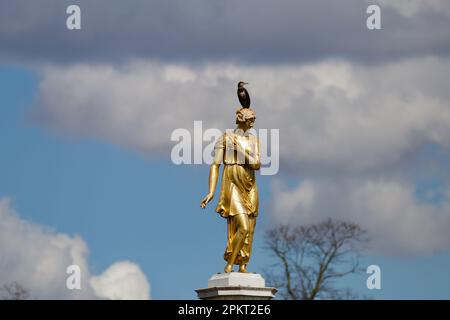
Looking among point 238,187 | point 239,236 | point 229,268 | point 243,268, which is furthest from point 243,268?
point 238,187

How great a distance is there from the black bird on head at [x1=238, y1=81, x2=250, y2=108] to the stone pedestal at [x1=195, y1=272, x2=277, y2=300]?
4.71 m

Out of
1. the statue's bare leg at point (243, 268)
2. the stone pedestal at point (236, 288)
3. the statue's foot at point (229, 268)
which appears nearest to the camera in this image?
the stone pedestal at point (236, 288)

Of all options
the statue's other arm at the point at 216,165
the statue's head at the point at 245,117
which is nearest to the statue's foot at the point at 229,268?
the statue's other arm at the point at 216,165

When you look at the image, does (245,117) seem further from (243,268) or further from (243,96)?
(243,268)

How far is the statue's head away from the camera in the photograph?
47.7 m

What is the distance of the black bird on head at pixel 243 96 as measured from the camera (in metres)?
47.7

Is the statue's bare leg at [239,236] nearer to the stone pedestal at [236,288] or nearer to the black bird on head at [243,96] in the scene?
the stone pedestal at [236,288]

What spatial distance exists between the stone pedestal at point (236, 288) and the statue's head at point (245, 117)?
13.7 feet

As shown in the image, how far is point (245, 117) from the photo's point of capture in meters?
47.7

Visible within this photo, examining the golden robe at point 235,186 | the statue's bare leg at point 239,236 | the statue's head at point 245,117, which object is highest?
the statue's head at point 245,117
